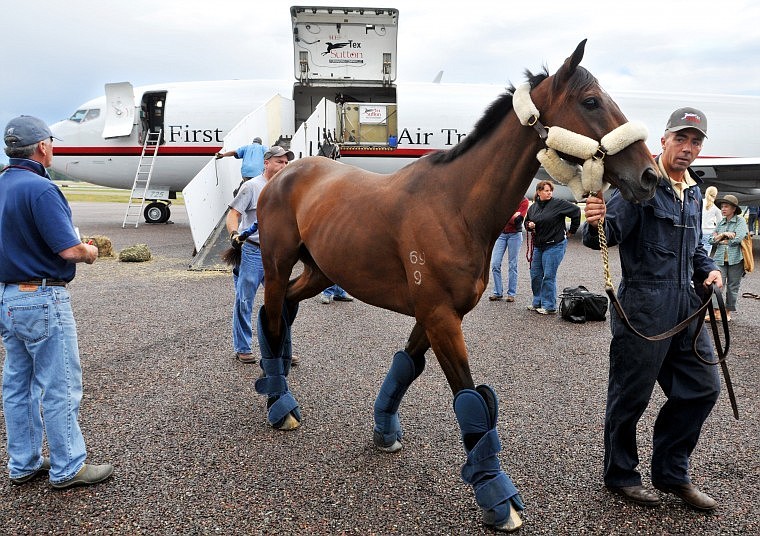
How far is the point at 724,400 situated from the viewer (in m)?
4.44

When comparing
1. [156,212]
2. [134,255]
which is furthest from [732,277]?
[156,212]

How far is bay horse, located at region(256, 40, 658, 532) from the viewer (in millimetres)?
2379

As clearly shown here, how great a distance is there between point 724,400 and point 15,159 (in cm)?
551

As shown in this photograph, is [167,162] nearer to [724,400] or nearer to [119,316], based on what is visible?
[119,316]

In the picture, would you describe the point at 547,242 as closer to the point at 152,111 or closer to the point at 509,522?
the point at 509,522

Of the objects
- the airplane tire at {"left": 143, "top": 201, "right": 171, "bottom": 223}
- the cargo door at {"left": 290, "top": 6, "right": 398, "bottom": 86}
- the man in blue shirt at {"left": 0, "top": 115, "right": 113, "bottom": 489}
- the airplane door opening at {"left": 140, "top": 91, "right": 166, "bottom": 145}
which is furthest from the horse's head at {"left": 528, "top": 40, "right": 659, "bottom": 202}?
the airplane tire at {"left": 143, "top": 201, "right": 171, "bottom": 223}

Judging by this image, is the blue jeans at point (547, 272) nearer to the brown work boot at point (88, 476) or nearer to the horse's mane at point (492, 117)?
the horse's mane at point (492, 117)

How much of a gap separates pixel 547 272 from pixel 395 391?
500 cm

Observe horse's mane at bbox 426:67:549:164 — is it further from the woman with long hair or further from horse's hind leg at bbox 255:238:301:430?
the woman with long hair

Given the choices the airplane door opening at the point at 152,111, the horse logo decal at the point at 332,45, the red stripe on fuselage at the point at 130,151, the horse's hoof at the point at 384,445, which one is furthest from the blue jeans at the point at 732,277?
the airplane door opening at the point at 152,111

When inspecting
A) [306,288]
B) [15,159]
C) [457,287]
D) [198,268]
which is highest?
[15,159]

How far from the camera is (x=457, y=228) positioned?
2.75 m

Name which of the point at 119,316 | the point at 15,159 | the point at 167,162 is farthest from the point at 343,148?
the point at 15,159

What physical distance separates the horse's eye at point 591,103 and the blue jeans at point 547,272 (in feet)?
17.9
